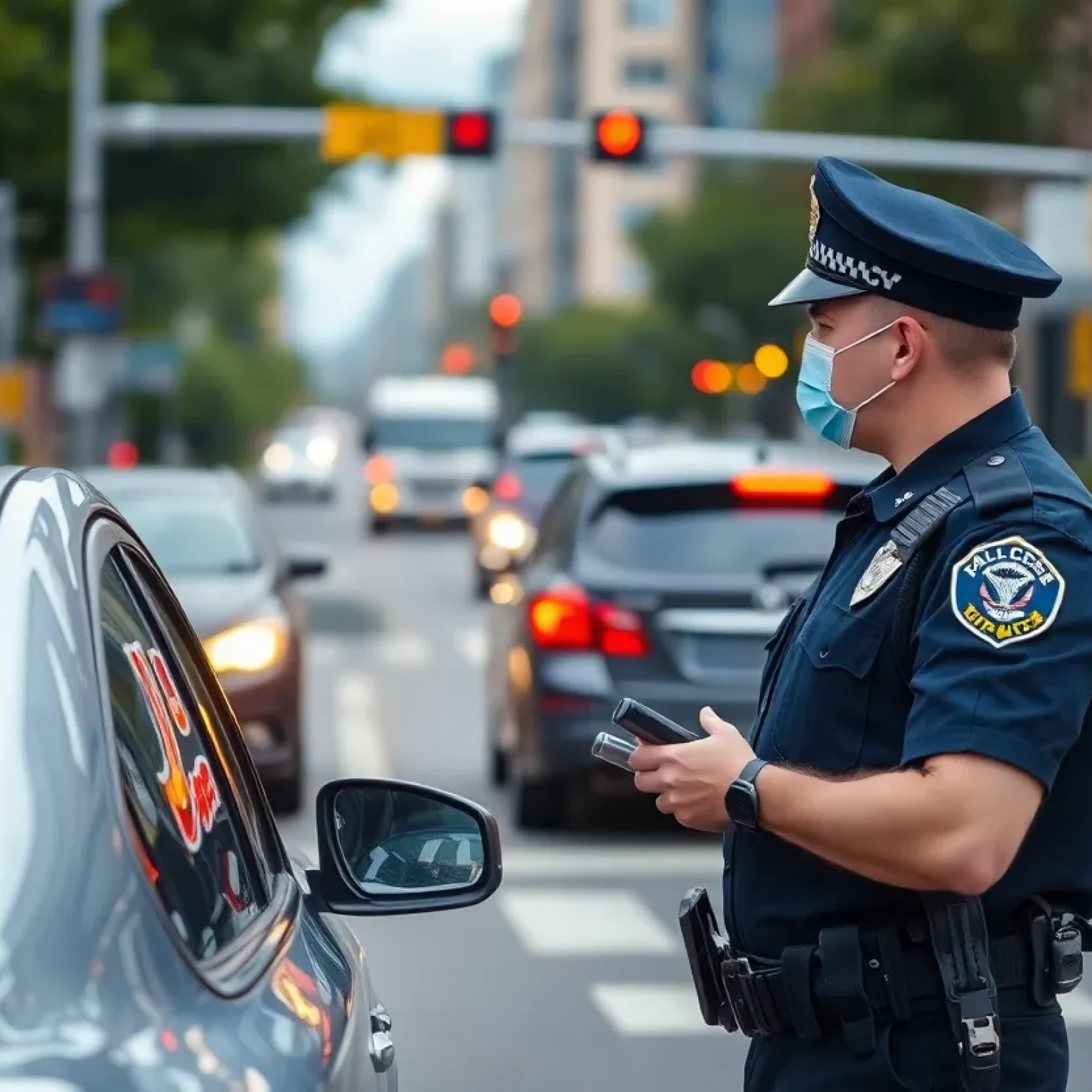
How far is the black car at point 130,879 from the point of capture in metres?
2.19

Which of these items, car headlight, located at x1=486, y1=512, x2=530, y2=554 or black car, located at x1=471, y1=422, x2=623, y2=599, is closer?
car headlight, located at x1=486, y1=512, x2=530, y2=554

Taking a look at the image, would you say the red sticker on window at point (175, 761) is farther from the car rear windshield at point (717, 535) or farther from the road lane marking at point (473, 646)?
the road lane marking at point (473, 646)

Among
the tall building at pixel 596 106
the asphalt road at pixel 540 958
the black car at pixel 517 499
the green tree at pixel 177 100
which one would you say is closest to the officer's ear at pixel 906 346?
the asphalt road at pixel 540 958

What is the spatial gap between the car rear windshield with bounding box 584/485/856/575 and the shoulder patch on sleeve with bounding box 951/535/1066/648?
301 inches

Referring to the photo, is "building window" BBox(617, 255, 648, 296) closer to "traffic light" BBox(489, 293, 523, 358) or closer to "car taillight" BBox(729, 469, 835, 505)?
"traffic light" BBox(489, 293, 523, 358)

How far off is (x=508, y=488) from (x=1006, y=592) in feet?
80.2

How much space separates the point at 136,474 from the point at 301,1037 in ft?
37.9

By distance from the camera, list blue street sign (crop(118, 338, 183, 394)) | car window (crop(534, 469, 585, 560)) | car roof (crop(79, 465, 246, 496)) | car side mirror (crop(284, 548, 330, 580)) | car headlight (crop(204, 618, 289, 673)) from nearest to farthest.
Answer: car window (crop(534, 469, 585, 560))
car headlight (crop(204, 618, 289, 673))
car roof (crop(79, 465, 246, 496))
car side mirror (crop(284, 548, 330, 580))
blue street sign (crop(118, 338, 183, 394))

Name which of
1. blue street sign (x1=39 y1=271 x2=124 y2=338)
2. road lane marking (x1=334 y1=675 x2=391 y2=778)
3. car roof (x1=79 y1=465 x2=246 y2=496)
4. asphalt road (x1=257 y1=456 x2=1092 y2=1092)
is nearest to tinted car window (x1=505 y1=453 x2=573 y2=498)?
blue street sign (x1=39 y1=271 x2=124 y2=338)

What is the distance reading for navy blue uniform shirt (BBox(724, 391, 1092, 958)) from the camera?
2.96m

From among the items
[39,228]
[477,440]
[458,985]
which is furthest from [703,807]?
[39,228]

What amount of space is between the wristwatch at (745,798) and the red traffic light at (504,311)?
39.4 m

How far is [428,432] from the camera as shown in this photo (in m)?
41.5

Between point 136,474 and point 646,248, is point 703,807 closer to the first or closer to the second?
point 136,474
